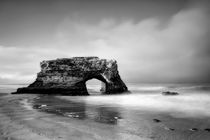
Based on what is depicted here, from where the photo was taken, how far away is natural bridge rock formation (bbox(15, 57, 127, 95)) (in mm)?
34344

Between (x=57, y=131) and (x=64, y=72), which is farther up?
(x=64, y=72)

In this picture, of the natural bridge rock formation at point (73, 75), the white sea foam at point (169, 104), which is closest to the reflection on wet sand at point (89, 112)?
the white sea foam at point (169, 104)

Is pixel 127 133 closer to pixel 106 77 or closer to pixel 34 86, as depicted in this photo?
pixel 106 77

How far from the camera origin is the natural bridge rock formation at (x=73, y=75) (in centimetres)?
3434

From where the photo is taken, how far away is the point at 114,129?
697cm

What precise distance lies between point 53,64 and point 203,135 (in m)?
34.2

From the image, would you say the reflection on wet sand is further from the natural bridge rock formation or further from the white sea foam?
the natural bridge rock formation

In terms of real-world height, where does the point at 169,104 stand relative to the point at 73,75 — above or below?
below

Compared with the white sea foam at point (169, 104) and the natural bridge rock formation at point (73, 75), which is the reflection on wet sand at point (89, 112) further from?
the natural bridge rock formation at point (73, 75)

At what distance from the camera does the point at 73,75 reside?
35.2m

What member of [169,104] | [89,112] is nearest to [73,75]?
[169,104]

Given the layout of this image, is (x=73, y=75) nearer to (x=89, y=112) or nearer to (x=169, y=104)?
(x=169, y=104)

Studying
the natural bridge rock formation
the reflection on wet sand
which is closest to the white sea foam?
the reflection on wet sand

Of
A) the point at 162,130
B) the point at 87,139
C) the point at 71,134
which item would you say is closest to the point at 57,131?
the point at 71,134
